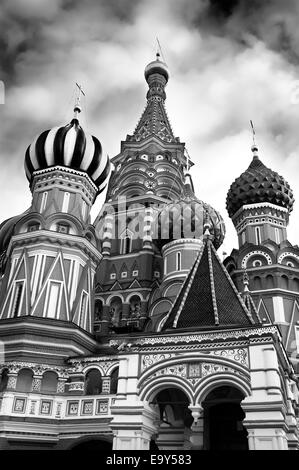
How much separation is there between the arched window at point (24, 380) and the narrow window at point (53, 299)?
2178 mm

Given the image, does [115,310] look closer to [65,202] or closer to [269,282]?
[65,202]

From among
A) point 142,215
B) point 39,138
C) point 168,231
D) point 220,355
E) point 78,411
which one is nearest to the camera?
point 220,355

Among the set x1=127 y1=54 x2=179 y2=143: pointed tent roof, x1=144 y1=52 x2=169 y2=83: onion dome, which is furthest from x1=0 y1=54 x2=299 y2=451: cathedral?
x1=144 y1=52 x2=169 y2=83: onion dome

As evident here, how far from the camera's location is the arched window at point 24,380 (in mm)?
15680

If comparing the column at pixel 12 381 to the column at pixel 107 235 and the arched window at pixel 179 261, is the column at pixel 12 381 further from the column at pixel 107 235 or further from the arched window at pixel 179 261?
the column at pixel 107 235

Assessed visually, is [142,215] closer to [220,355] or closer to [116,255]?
[116,255]

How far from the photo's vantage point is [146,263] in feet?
78.6

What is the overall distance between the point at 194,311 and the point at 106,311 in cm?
1171

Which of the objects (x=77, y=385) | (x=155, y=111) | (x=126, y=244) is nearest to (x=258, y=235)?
(x=126, y=244)

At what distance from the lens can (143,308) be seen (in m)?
22.2

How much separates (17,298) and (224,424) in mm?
9210

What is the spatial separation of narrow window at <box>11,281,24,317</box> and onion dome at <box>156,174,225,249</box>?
8597mm

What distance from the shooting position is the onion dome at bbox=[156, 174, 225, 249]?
23719 millimetres

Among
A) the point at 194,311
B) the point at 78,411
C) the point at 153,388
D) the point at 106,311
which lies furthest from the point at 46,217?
the point at 153,388
